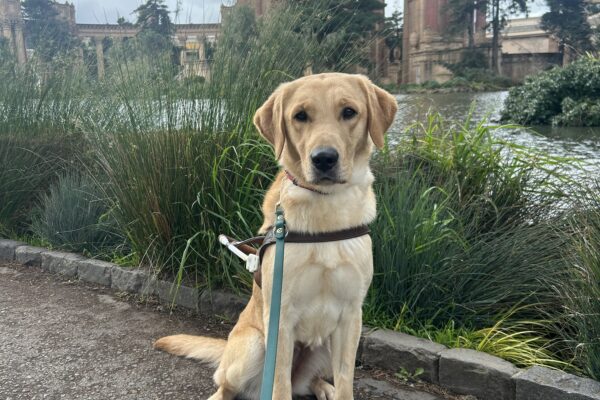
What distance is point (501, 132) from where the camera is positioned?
6465 millimetres

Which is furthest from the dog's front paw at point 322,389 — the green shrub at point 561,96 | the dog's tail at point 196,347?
the green shrub at point 561,96

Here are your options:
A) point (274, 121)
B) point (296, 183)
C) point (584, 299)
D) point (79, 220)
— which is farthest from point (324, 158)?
point (79, 220)

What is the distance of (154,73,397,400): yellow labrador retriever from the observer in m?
2.34

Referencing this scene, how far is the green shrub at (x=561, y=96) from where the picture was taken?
1450 centimetres

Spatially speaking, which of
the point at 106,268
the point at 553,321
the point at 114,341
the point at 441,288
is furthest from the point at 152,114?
the point at 553,321

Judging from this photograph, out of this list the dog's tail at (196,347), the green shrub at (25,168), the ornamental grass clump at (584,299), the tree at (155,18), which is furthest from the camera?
the green shrub at (25,168)

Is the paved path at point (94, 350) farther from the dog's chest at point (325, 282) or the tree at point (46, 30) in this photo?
the tree at point (46, 30)

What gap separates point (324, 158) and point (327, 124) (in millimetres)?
195

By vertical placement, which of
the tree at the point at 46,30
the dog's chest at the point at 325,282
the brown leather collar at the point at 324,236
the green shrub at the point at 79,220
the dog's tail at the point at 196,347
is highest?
the tree at the point at 46,30

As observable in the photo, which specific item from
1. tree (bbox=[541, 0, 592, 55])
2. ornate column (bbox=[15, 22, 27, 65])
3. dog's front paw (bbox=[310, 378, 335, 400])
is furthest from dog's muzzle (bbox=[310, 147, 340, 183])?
tree (bbox=[541, 0, 592, 55])

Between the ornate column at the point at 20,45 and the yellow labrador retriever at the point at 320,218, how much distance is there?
20.4 feet

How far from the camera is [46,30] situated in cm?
871

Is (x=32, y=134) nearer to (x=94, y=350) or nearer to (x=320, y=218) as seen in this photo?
(x=94, y=350)

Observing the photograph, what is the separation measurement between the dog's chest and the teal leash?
95mm
